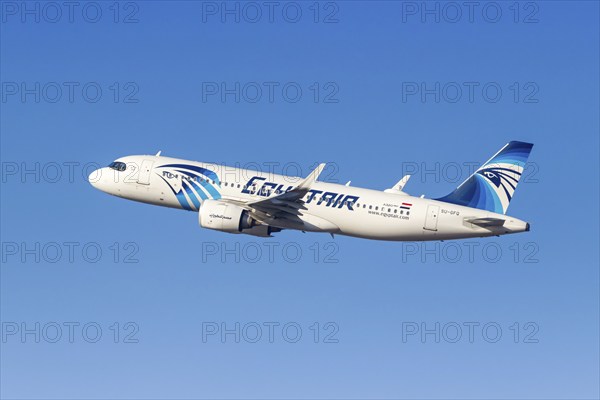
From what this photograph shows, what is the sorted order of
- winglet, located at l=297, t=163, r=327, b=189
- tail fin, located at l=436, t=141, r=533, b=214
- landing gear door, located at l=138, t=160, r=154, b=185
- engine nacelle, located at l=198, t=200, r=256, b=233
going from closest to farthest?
winglet, located at l=297, t=163, r=327, b=189, engine nacelle, located at l=198, t=200, r=256, b=233, tail fin, located at l=436, t=141, r=533, b=214, landing gear door, located at l=138, t=160, r=154, b=185

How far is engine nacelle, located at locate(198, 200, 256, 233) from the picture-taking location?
76688mm

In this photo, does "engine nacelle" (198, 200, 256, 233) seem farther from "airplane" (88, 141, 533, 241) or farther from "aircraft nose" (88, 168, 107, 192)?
"aircraft nose" (88, 168, 107, 192)

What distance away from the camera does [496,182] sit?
7981cm

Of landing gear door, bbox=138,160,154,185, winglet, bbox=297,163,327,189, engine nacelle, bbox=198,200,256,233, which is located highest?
landing gear door, bbox=138,160,154,185

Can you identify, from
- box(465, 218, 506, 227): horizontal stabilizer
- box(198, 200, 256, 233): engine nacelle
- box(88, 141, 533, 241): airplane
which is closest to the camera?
box(465, 218, 506, 227): horizontal stabilizer

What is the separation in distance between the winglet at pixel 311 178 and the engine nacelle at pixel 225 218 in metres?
5.74

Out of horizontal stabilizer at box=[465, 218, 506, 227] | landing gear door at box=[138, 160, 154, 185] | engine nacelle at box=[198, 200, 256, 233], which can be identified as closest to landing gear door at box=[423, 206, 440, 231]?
horizontal stabilizer at box=[465, 218, 506, 227]

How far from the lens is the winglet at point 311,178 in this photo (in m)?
73.2

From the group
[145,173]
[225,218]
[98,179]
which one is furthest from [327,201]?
[98,179]

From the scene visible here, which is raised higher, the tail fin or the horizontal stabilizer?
the tail fin

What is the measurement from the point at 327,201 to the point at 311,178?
489 cm

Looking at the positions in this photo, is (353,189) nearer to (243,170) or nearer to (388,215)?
(388,215)

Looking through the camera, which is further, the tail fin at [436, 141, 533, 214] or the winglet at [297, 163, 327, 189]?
the tail fin at [436, 141, 533, 214]

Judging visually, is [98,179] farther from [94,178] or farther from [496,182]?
[496,182]
